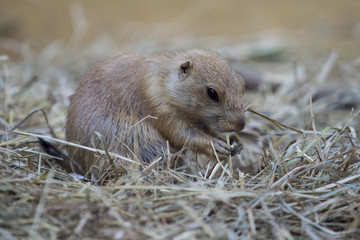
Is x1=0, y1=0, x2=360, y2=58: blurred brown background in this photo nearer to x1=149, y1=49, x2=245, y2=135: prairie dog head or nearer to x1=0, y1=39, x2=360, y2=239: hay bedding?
x1=149, y1=49, x2=245, y2=135: prairie dog head

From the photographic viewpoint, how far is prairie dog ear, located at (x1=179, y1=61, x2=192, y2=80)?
363cm

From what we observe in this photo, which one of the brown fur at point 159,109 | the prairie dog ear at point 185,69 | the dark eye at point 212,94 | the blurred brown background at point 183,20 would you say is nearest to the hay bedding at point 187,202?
the brown fur at point 159,109

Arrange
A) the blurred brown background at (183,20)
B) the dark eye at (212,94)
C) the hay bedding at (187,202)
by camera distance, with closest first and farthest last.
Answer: the hay bedding at (187,202)
the dark eye at (212,94)
the blurred brown background at (183,20)

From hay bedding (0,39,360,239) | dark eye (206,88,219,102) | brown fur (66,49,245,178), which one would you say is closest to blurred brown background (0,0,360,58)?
brown fur (66,49,245,178)

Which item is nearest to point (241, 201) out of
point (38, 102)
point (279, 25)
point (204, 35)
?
point (38, 102)

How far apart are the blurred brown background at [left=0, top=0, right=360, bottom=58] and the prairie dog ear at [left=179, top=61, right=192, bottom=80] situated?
223 inches

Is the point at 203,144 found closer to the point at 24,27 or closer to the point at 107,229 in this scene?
the point at 107,229

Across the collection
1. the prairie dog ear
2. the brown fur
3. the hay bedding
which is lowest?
the hay bedding

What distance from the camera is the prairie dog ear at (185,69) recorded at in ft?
11.9

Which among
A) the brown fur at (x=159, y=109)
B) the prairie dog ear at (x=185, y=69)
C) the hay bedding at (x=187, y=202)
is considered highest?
the prairie dog ear at (x=185, y=69)

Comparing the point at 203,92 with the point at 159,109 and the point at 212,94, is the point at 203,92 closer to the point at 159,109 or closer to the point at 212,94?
the point at 212,94

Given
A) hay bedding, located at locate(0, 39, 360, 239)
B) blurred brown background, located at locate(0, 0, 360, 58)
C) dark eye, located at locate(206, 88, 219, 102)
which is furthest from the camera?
blurred brown background, located at locate(0, 0, 360, 58)

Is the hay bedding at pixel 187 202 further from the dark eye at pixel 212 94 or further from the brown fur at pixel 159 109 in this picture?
the dark eye at pixel 212 94

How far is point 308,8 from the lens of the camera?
38.7ft
